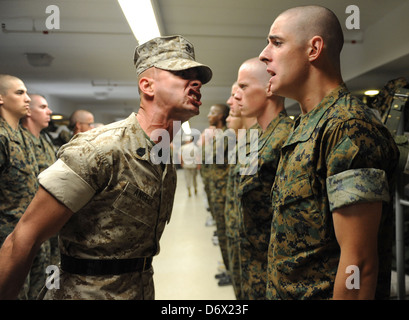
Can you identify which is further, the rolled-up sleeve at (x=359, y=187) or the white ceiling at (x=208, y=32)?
the white ceiling at (x=208, y=32)

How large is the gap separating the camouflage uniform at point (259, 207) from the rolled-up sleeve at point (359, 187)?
793 millimetres

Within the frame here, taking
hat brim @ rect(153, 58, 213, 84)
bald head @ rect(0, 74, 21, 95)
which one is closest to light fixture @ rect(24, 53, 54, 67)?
bald head @ rect(0, 74, 21, 95)

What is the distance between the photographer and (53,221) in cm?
86

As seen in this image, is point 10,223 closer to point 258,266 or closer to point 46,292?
point 46,292

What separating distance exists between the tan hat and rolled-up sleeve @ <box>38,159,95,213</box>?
513 mm

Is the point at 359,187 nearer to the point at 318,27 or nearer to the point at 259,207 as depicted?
the point at 318,27

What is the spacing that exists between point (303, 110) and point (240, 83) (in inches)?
33.5

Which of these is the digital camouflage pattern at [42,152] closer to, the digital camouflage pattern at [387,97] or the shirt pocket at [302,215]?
the shirt pocket at [302,215]

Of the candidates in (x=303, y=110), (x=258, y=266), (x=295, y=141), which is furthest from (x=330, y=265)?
(x=258, y=266)

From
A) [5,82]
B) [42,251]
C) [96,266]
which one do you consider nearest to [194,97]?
[96,266]

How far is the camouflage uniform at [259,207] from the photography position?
1.65 meters

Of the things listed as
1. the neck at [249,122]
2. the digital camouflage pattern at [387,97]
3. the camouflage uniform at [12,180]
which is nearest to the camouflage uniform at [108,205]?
the camouflage uniform at [12,180]

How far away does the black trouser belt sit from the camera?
0.99 meters

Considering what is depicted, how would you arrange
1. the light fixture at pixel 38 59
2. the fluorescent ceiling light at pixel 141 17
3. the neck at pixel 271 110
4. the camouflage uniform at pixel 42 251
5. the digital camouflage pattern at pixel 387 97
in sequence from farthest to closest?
the light fixture at pixel 38 59, the camouflage uniform at pixel 42 251, the digital camouflage pattern at pixel 387 97, the neck at pixel 271 110, the fluorescent ceiling light at pixel 141 17
